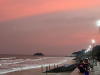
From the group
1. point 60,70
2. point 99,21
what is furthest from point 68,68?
point 99,21

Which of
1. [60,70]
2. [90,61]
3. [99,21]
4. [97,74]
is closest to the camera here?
[97,74]

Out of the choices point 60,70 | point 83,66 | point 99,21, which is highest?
point 99,21

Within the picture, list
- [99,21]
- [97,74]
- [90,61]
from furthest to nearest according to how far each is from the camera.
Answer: [99,21] → [90,61] → [97,74]

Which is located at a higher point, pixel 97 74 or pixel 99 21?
pixel 99 21

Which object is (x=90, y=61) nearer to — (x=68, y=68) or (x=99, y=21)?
(x=99, y=21)

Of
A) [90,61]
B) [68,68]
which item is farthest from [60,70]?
[90,61]

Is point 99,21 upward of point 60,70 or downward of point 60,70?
upward

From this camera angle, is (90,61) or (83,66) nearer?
(83,66)

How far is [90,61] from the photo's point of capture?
54.1 feet

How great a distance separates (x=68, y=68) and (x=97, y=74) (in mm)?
16863

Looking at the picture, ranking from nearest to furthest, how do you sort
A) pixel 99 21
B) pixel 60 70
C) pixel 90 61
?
pixel 90 61 → pixel 99 21 → pixel 60 70

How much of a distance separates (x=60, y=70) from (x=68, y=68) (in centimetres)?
224

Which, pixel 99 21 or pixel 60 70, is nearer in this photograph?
pixel 99 21

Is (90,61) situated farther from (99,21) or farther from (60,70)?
(60,70)
